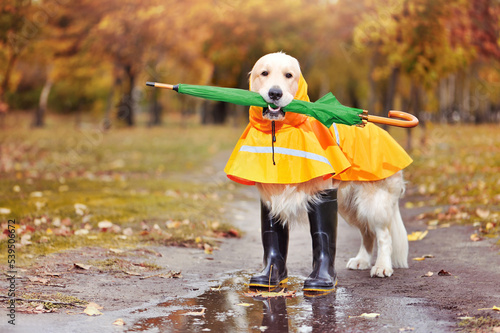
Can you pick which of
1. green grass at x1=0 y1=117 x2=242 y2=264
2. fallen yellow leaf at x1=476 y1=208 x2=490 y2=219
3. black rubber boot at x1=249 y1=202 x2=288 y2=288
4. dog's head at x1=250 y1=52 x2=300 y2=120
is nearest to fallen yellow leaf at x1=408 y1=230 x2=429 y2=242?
fallen yellow leaf at x1=476 y1=208 x2=490 y2=219

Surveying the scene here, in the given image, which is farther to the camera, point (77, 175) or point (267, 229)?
point (77, 175)

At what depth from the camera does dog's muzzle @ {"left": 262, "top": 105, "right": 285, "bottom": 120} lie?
4.53m

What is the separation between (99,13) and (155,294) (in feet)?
79.3

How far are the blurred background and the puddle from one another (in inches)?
390

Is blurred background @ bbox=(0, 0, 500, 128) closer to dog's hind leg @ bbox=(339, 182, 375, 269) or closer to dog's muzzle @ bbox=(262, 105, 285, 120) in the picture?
dog's hind leg @ bbox=(339, 182, 375, 269)

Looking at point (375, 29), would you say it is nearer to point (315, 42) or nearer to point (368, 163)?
point (368, 163)

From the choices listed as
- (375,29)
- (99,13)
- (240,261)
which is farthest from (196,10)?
(240,261)

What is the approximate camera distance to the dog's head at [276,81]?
14.6 ft

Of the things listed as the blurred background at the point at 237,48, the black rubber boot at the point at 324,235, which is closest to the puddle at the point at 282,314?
the black rubber boot at the point at 324,235

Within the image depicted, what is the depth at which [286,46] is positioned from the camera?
130 feet

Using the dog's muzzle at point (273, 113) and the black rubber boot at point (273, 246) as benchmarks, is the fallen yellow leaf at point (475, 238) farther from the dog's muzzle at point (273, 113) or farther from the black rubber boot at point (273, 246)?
the dog's muzzle at point (273, 113)

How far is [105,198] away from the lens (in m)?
9.52

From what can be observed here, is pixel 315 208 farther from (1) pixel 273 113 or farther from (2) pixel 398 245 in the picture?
(2) pixel 398 245

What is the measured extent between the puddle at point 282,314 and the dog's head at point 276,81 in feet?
4.30
